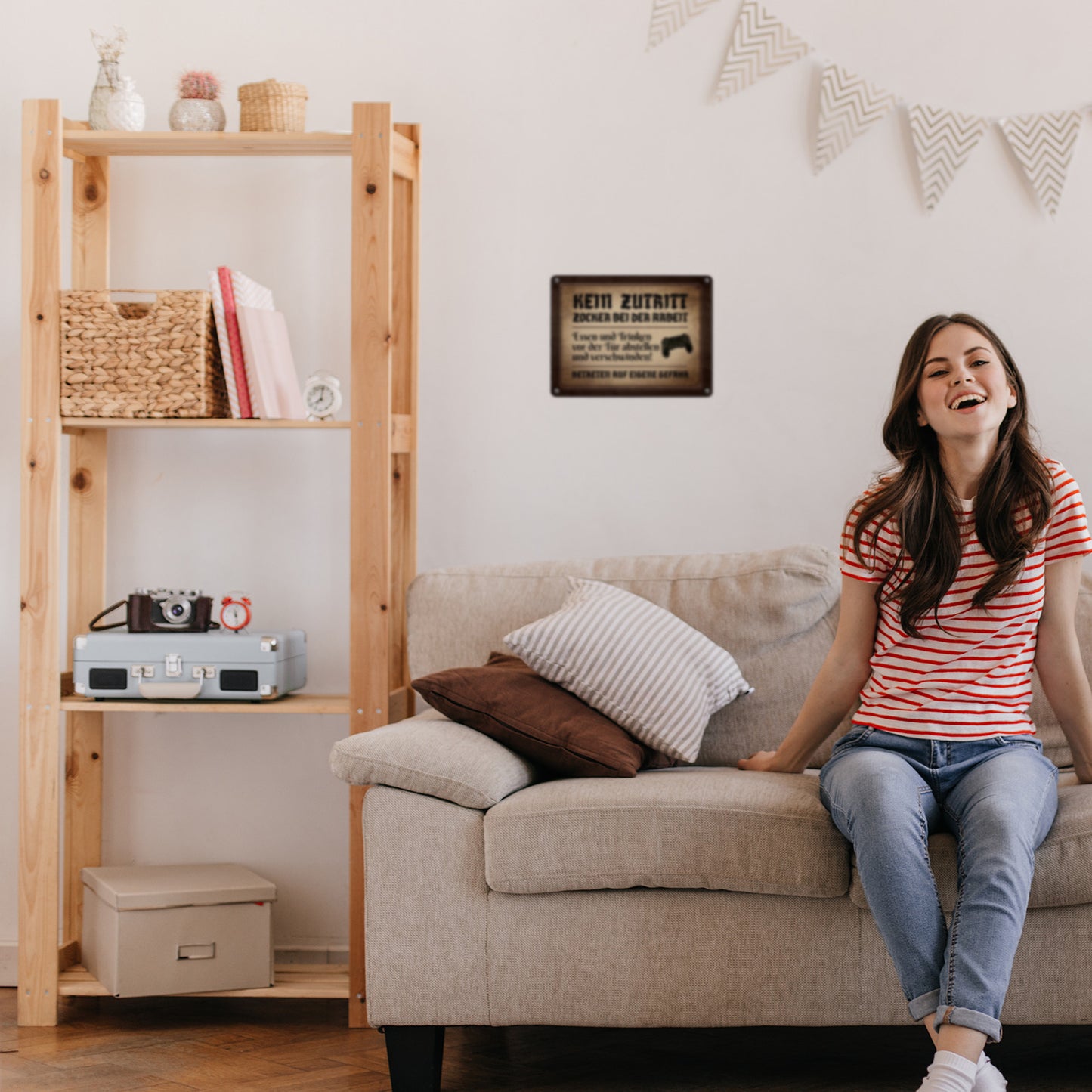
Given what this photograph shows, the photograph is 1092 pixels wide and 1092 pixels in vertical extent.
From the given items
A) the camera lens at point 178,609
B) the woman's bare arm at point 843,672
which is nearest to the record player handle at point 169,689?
the camera lens at point 178,609

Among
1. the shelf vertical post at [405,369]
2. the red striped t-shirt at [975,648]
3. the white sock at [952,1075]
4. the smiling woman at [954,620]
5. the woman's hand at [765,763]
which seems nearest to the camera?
the white sock at [952,1075]

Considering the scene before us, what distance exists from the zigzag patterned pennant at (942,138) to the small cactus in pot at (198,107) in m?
1.45

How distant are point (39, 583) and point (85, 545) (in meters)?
0.34

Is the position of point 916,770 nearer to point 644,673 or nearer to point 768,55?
point 644,673

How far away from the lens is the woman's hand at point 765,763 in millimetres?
2180

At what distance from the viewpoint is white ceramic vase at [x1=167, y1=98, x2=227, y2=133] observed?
2537 millimetres

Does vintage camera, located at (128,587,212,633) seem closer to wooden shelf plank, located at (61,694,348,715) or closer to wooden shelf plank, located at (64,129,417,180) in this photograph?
wooden shelf plank, located at (61,694,348,715)

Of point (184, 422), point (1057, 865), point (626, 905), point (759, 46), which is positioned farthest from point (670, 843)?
point (759, 46)

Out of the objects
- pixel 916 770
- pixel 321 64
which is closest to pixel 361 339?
pixel 321 64

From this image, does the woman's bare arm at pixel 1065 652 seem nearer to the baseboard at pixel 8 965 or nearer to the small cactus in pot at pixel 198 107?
the small cactus in pot at pixel 198 107

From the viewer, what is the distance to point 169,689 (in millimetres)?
2473

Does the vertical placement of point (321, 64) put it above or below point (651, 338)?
above

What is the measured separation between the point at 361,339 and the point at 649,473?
2.39ft

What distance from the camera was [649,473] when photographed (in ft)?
9.33
